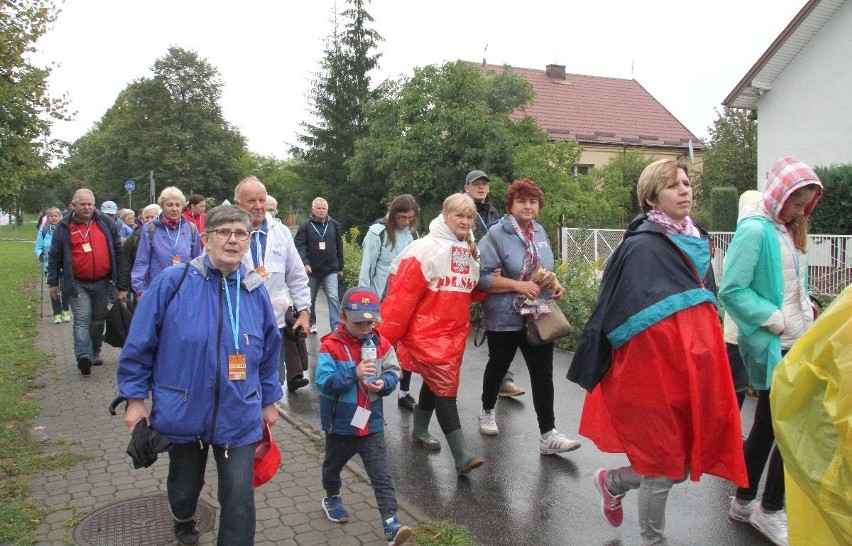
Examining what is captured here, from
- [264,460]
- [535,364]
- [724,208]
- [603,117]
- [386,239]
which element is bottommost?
[264,460]

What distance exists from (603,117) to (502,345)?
38.5 metres

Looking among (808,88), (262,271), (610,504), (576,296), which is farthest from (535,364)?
(808,88)

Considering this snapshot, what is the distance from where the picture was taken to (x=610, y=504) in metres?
4.07

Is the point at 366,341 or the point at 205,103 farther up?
the point at 205,103

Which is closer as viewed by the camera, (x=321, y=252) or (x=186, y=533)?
(x=186, y=533)

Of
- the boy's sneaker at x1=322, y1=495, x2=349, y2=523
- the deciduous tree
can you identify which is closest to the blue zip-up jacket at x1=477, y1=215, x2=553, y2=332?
the boy's sneaker at x1=322, y1=495, x2=349, y2=523

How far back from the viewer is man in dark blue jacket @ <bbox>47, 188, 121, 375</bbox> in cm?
828

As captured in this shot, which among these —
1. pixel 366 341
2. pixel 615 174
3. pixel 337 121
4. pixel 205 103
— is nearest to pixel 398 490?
pixel 366 341

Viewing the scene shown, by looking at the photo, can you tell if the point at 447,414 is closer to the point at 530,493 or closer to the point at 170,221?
the point at 530,493

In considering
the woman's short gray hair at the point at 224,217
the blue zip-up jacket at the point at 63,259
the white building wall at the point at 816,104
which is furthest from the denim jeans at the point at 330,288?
the white building wall at the point at 816,104

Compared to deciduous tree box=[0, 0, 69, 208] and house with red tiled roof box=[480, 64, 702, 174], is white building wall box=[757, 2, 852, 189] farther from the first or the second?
deciduous tree box=[0, 0, 69, 208]

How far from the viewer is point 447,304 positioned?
200 inches

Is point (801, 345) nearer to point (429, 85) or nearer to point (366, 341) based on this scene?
point (366, 341)

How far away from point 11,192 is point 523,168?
49.8 feet
